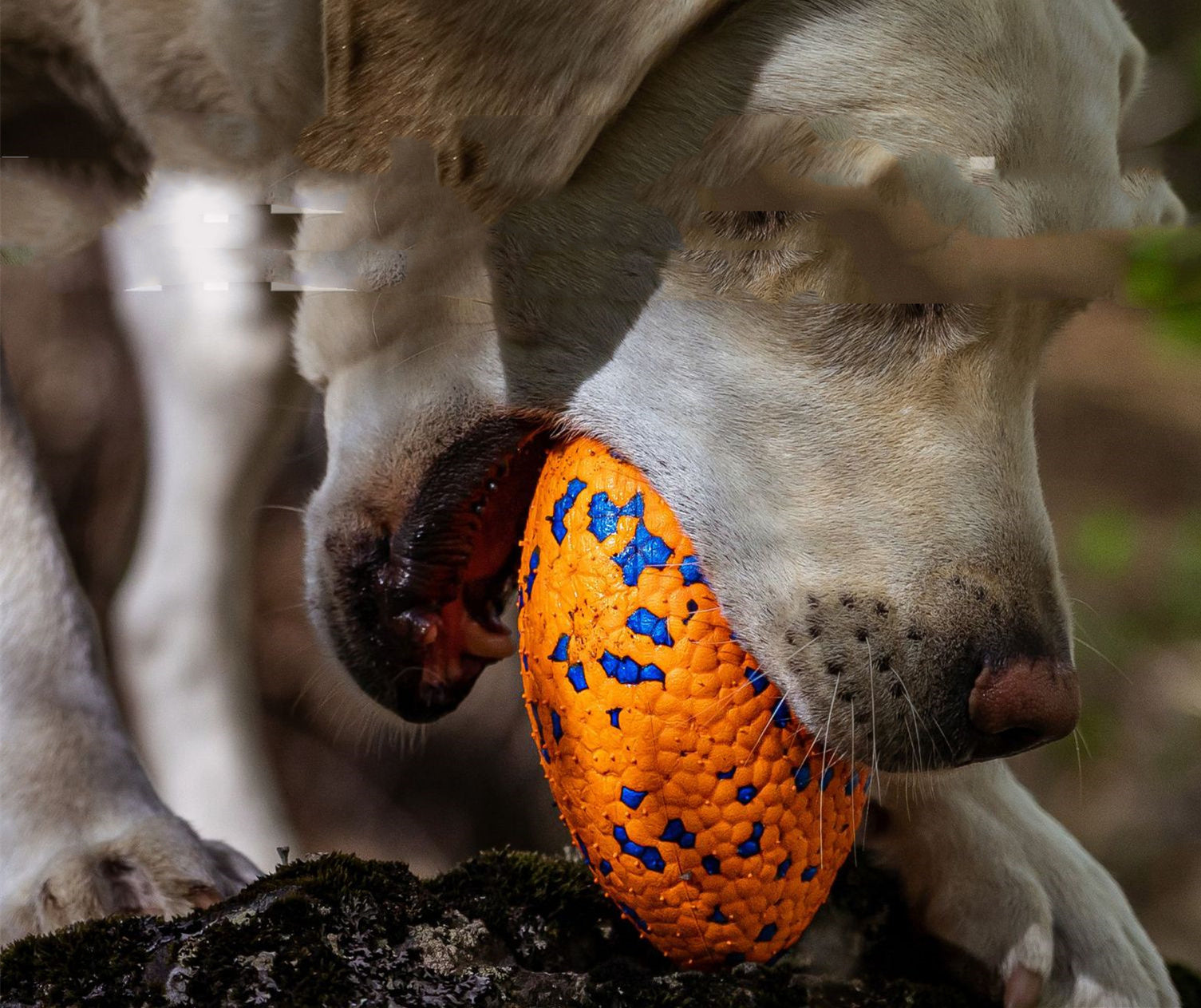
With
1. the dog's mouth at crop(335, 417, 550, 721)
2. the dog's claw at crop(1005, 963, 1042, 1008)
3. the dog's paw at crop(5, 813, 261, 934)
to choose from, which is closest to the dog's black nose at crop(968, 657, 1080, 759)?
the dog's claw at crop(1005, 963, 1042, 1008)

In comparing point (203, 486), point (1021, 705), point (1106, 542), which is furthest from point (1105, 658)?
point (203, 486)

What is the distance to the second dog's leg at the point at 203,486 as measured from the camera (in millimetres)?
1224

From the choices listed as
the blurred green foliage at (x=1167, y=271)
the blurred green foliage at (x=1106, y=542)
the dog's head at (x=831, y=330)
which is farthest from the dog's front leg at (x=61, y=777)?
the blurred green foliage at (x=1167, y=271)

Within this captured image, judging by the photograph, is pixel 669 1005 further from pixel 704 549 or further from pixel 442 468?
pixel 442 468

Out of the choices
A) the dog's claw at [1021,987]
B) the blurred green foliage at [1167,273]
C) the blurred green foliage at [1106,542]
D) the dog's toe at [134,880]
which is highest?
the blurred green foliage at [1167,273]

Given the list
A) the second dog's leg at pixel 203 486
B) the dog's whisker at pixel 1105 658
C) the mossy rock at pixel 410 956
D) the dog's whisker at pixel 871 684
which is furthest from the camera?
the dog's whisker at pixel 1105 658

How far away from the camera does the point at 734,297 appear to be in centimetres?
111

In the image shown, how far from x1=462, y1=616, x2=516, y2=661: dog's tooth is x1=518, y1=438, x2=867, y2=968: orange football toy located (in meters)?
0.24

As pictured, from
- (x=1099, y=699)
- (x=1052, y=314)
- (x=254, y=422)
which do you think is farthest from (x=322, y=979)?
(x=1099, y=699)

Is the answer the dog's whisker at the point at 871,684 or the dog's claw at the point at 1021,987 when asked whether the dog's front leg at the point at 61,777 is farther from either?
the dog's claw at the point at 1021,987

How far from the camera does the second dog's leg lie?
1.22 meters

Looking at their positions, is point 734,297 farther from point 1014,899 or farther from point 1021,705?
point 1014,899

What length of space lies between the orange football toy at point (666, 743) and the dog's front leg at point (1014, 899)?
0.83ft

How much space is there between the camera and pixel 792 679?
3.50ft
